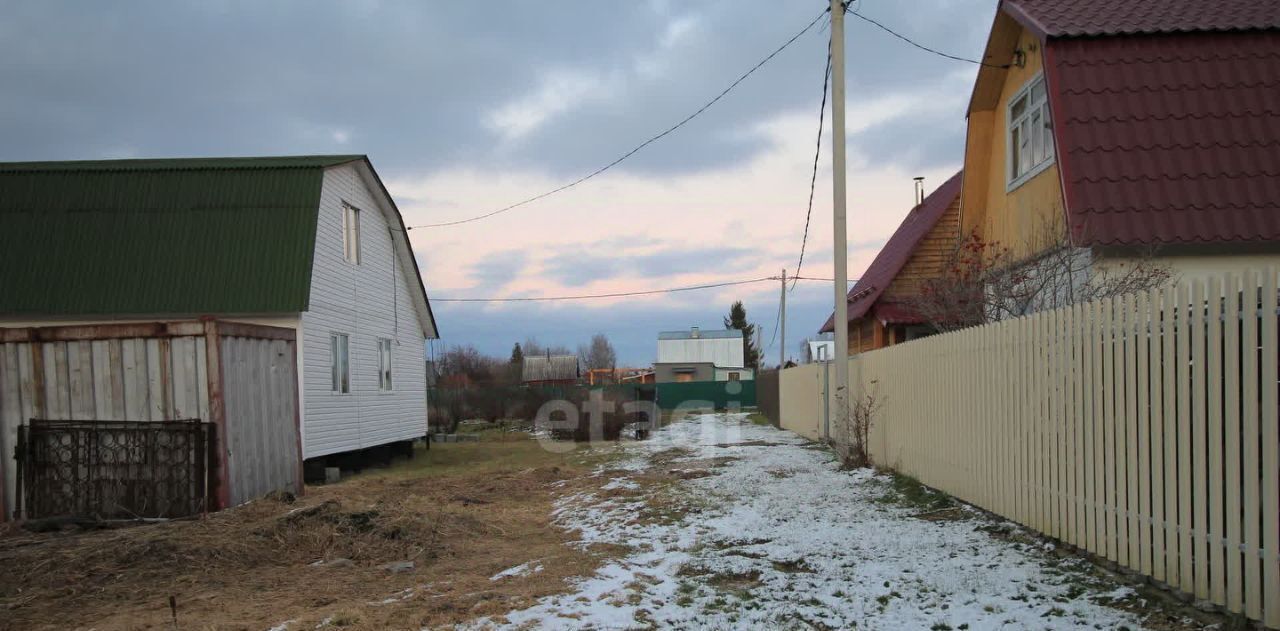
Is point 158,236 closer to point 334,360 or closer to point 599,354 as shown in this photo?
point 334,360

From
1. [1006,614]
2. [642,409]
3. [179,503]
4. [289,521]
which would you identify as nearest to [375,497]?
[179,503]

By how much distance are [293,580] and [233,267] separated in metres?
9.44

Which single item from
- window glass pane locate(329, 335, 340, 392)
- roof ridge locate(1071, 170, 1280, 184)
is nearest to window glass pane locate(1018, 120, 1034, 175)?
roof ridge locate(1071, 170, 1280, 184)

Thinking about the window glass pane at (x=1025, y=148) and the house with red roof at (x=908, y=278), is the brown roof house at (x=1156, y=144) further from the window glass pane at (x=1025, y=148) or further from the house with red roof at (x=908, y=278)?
the house with red roof at (x=908, y=278)

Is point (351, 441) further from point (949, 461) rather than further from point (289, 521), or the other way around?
point (949, 461)

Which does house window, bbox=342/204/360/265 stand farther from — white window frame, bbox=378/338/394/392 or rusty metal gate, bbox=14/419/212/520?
rusty metal gate, bbox=14/419/212/520

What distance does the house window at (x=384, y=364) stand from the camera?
1835 centimetres

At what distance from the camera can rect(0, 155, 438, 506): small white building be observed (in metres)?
14.2

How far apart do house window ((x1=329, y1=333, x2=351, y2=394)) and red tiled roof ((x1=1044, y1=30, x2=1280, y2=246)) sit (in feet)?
38.7

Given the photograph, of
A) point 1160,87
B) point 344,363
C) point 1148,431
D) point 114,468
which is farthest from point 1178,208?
point 344,363

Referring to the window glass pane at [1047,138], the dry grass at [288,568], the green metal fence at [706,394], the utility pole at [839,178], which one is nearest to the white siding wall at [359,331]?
the dry grass at [288,568]

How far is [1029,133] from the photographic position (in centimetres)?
1111

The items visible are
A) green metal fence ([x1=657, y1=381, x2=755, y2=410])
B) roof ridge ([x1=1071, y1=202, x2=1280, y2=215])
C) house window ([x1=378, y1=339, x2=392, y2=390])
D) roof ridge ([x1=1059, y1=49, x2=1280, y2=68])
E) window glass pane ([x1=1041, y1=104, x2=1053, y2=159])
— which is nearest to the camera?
roof ridge ([x1=1071, y1=202, x2=1280, y2=215])

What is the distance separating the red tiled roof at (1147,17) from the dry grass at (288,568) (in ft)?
24.2
